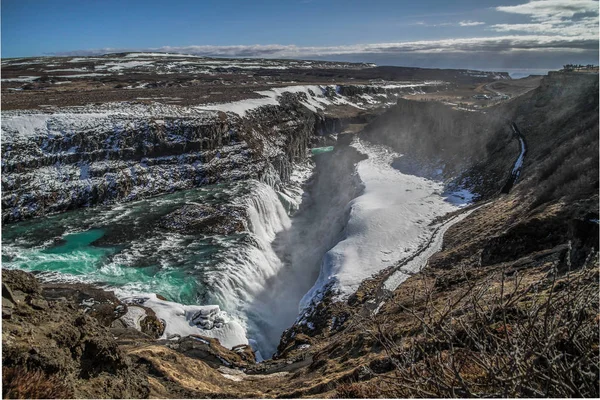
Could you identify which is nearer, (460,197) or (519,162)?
(519,162)

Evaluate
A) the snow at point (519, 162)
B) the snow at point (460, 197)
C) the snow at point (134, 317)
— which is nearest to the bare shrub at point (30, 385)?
the snow at point (134, 317)

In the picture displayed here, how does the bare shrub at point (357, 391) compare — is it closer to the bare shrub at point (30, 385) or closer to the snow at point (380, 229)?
the bare shrub at point (30, 385)

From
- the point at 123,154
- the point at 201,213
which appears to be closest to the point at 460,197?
the point at 201,213

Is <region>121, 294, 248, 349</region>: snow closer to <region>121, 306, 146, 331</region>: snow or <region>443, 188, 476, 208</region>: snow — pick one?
<region>121, 306, 146, 331</region>: snow

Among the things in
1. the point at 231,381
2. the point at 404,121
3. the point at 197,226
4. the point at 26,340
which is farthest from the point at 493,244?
the point at 404,121

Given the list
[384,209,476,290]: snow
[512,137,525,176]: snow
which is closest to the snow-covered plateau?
[384,209,476,290]: snow

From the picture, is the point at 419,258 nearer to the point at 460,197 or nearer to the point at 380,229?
the point at 380,229

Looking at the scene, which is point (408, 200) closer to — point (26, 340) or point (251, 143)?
point (251, 143)
